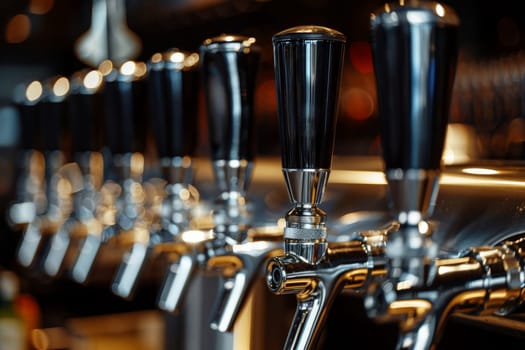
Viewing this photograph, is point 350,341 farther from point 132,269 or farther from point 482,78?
point 482,78

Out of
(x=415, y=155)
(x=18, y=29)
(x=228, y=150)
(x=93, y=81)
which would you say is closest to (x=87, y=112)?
(x=93, y=81)

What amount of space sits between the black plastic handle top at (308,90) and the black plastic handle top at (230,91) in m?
0.13

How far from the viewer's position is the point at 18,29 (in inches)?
88.8

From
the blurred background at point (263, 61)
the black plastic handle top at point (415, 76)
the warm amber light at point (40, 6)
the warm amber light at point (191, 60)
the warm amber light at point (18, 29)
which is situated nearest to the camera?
the black plastic handle top at point (415, 76)

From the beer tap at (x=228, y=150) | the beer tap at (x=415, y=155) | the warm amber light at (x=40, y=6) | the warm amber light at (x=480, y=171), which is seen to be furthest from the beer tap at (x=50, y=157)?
the warm amber light at (x=40, y=6)

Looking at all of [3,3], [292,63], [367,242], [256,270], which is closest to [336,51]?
[292,63]

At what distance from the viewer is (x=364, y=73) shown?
1.96 m

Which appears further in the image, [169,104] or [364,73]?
[364,73]

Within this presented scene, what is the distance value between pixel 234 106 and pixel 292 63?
0.53 ft

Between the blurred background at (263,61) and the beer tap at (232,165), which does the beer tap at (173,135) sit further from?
the blurred background at (263,61)

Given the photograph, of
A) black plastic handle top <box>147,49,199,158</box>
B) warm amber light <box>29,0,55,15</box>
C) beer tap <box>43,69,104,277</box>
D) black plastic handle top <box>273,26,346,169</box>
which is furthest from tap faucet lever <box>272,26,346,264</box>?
warm amber light <box>29,0,55,15</box>

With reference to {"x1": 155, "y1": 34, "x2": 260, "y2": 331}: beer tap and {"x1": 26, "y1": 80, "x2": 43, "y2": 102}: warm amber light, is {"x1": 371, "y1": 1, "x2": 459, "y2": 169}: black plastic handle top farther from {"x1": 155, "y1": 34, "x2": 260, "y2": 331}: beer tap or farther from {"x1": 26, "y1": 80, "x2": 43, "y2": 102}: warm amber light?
{"x1": 26, "y1": 80, "x2": 43, "y2": 102}: warm amber light

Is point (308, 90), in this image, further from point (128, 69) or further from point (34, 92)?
point (34, 92)

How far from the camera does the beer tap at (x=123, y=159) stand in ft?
2.82
